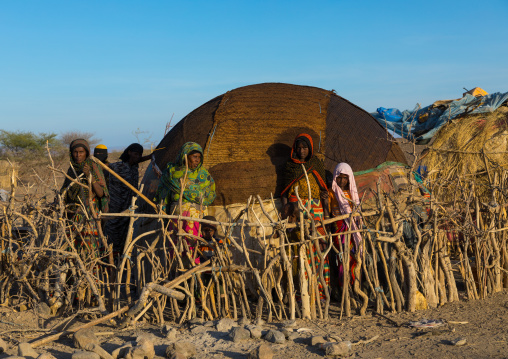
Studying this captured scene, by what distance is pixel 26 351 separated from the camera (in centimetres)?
356

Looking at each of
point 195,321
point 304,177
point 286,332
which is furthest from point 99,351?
point 304,177

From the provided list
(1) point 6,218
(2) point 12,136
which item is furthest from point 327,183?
(2) point 12,136

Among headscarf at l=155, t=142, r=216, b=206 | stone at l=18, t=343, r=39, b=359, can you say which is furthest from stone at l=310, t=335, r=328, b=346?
stone at l=18, t=343, r=39, b=359

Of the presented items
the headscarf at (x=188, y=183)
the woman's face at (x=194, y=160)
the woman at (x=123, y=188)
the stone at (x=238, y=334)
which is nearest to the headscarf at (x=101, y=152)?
the woman at (x=123, y=188)

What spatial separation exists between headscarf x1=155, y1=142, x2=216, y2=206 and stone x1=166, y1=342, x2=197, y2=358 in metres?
1.65

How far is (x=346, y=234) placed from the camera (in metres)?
4.34

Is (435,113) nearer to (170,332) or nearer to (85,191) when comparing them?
(85,191)

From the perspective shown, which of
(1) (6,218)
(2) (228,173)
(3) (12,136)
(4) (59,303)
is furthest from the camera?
(3) (12,136)

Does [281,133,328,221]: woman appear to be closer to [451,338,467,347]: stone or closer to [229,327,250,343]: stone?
[229,327,250,343]: stone

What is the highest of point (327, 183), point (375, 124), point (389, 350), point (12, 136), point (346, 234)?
point (12, 136)

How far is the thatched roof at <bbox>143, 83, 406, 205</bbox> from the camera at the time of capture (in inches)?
219

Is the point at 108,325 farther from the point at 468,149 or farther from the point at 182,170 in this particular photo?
the point at 468,149

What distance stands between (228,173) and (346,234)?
1.71m

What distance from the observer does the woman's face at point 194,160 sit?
5094mm
